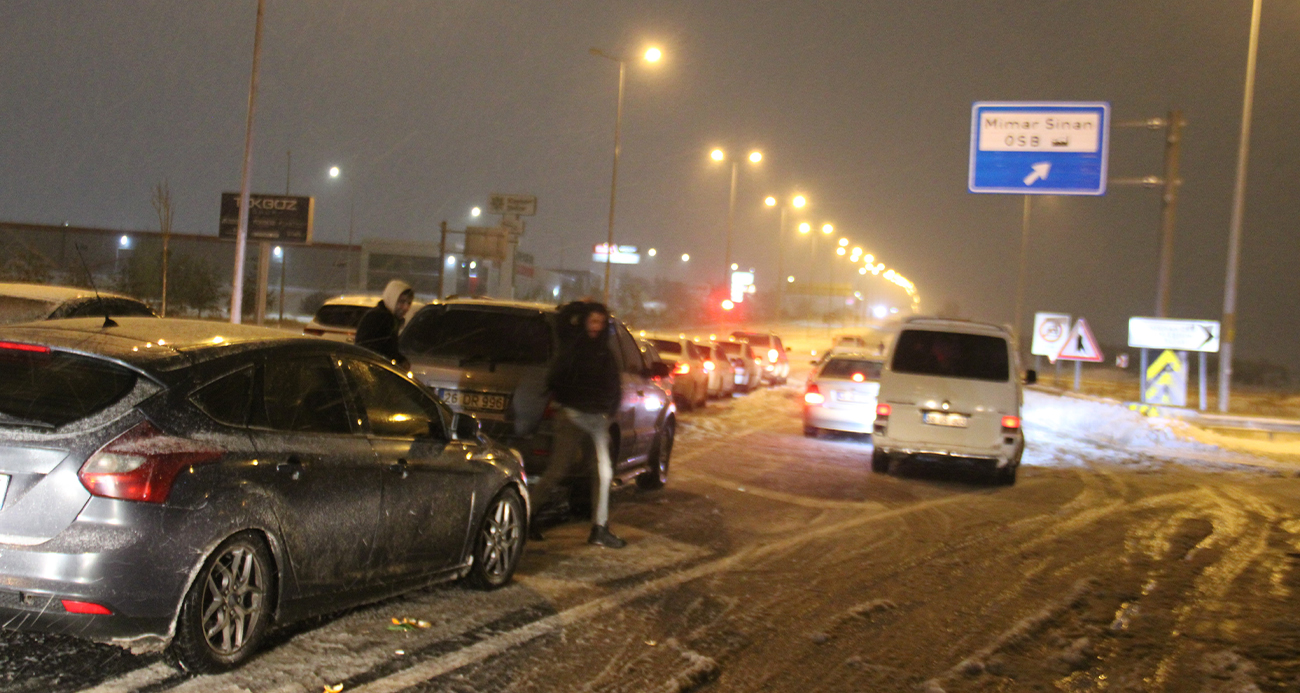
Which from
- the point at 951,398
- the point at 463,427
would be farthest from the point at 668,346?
the point at 463,427

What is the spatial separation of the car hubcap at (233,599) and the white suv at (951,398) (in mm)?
9775

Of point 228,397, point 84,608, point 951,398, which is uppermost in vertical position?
point 228,397

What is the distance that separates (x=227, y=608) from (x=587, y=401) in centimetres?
359

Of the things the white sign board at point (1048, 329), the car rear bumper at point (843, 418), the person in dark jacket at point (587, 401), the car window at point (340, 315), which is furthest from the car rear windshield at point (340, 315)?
the white sign board at point (1048, 329)

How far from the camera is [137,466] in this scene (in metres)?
4.27

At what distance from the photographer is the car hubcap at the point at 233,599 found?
15.2 feet

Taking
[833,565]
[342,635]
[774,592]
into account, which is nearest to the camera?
[342,635]

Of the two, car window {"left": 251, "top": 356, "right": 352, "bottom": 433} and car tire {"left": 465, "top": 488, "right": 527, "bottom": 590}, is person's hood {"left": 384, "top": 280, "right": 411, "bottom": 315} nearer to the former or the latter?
car tire {"left": 465, "top": 488, "right": 527, "bottom": 590}

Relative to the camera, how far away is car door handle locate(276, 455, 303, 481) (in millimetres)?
4914

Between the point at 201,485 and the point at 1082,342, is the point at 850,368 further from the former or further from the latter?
the point at 201,485

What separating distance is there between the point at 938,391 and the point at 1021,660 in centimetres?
782

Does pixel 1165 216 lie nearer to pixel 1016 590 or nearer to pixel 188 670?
pixel 1016 590

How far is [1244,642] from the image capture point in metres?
6.12

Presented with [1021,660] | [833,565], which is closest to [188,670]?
[1021,660]
